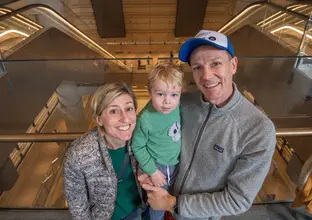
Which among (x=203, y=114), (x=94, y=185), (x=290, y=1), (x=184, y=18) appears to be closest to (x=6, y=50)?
(x=94, y=185)

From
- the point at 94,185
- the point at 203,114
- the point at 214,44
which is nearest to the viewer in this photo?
the point at 214,44

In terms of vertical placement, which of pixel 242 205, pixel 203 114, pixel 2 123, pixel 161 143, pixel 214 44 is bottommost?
pixel 2 123

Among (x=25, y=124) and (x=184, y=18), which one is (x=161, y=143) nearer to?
(x=25, y=124)

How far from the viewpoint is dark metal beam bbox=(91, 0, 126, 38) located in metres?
10.1

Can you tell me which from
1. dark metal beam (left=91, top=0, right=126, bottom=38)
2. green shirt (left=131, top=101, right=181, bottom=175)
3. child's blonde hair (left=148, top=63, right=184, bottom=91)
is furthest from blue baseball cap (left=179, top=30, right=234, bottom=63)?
dark metal beam (left=91, top=0, right=126, bottom=38)

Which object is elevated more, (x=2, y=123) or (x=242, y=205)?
(x=242, y=205)

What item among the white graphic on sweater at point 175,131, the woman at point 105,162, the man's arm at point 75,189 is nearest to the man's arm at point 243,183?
the white graphic on sweater at point 175,131

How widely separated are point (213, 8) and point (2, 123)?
409 inches

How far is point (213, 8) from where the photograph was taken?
11.0 meters

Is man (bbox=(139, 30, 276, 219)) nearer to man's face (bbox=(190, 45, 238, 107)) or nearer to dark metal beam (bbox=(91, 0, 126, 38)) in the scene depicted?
man's face (bbox=(190, 45, 238, 107))

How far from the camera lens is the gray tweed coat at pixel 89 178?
1373 mm

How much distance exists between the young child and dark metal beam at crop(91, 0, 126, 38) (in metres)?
9.73

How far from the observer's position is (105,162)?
4.62 feet

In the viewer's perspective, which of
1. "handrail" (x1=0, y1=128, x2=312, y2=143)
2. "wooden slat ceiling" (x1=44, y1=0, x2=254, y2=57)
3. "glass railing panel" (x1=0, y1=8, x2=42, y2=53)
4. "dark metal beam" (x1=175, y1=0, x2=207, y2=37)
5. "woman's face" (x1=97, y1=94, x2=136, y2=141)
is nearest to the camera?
"woman's face" (x1=97, y1=94, x2=136, y2=141)
